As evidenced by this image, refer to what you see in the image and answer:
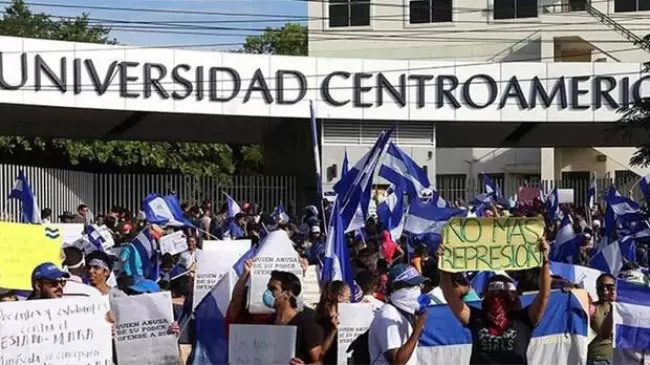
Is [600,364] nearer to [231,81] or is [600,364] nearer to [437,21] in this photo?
[231,81]

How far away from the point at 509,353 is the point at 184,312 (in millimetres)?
2941

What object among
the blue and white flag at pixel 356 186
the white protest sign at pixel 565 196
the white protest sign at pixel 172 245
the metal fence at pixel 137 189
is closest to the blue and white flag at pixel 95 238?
the white protest sign at pixel 172 245

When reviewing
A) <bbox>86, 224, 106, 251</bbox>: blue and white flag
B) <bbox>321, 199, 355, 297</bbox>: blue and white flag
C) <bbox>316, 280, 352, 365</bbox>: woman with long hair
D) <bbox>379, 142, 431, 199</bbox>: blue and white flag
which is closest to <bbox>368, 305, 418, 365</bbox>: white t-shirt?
<bbox>316, 280, 352, 365</bbox>: woman with long hair

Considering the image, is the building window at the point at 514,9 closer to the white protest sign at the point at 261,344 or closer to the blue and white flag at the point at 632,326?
the blue and white flag at the point at 632,326

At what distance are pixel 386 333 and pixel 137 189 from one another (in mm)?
23843

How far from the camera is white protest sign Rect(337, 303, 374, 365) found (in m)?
8.51

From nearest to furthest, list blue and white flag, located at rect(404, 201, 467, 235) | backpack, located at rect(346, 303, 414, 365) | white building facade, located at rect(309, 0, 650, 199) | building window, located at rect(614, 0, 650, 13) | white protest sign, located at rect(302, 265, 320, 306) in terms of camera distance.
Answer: backpack, located at rect(346, 303, 414, 365), white protest sign, located at rect(302, 265, 320, 306), blue and white flag, located at rect(404, 201, 467, 235), white building facade, located at rect(309, 0, 650, 199), building window, located at rect(614, 0, 650, 13)

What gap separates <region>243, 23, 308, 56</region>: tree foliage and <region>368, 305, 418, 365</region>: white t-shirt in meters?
64.5

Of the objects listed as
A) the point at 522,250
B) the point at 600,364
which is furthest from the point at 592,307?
the point at 522,250

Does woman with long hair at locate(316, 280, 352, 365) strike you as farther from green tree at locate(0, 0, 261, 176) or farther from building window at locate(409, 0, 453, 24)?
building window at locate(409, 0, 453, 24)

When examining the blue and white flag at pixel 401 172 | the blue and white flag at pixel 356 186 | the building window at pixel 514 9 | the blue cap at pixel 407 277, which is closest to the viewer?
the blue cap at pixel 407 277

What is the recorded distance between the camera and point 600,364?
379 inches

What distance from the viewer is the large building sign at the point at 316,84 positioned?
97.0 feet

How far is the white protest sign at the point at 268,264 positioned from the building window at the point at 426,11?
4143 centimetres
